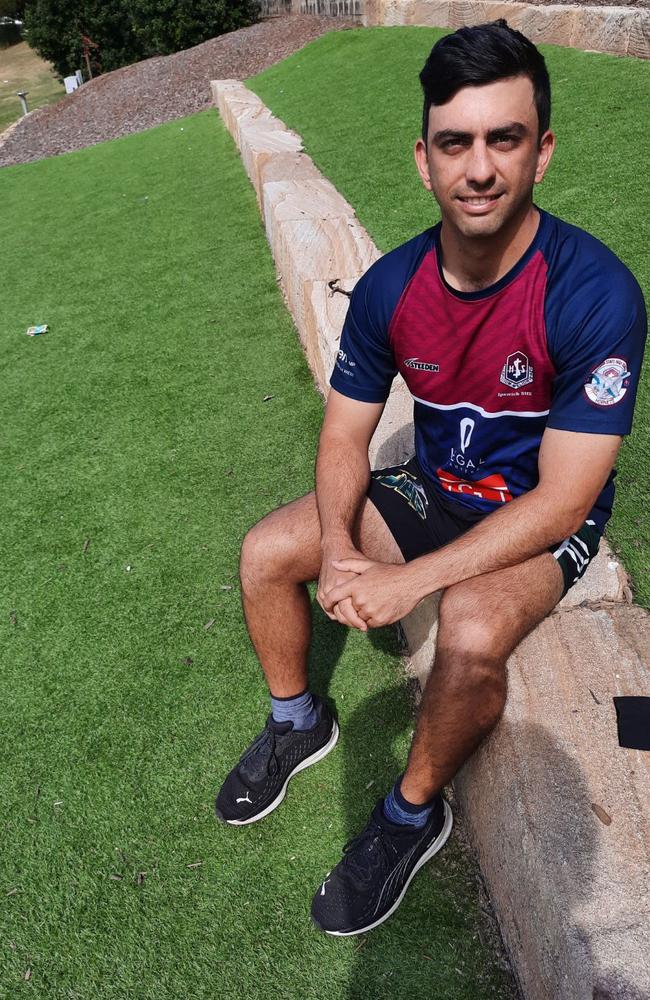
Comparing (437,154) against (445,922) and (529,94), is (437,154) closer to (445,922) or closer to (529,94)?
(529,94)

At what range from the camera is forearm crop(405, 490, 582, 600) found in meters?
1.96

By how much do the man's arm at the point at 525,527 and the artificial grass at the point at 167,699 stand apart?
0.70 m

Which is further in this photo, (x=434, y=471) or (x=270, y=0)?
(x=270, y=0)

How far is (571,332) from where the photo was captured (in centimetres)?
197

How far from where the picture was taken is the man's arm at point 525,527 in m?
1.96

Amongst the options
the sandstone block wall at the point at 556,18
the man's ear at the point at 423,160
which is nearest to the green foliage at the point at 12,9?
the sandstone block wall at the point at 556,18

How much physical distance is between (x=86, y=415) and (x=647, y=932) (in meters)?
3.75

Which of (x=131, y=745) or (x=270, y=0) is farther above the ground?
(x=270, y=0)

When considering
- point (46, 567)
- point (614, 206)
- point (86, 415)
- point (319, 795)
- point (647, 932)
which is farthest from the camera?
point (614, 206)

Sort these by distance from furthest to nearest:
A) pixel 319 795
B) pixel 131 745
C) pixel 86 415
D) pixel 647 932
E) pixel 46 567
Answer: pixel 86 415 → pixel 46 567 → pixel 131 745 → pixel 319 795 → pixel 647 932

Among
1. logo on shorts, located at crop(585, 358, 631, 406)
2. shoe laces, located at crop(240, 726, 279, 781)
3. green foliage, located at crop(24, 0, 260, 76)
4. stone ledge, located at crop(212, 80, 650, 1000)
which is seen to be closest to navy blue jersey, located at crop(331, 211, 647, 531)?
logo on shorts, located at crop(585, 358, 631, 406)

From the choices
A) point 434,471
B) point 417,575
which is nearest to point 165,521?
point 434,471

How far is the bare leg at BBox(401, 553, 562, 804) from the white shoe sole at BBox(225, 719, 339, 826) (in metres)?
0.47

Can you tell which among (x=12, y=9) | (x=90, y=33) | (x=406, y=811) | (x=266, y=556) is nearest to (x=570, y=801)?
(x=406, y=811)
